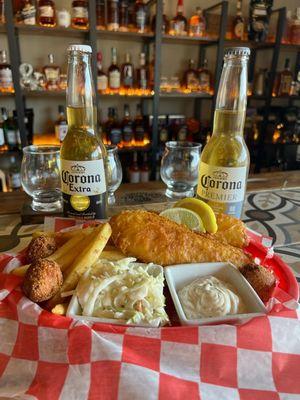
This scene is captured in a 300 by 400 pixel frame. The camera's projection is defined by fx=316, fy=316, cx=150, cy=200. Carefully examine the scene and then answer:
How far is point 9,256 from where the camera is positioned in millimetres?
553

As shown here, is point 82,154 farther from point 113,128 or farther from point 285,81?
point 285,81

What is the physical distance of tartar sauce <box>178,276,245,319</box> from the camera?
46 centimetres

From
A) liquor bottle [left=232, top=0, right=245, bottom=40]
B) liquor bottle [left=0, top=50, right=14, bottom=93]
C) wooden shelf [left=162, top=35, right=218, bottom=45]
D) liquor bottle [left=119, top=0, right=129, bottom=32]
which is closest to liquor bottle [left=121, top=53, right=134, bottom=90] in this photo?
liquor bottle [left=119, top=0, right=129, bottom=32]

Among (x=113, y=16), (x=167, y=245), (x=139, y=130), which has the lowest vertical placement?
(x=139, y=130)

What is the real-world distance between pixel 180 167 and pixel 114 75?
136 centimetres

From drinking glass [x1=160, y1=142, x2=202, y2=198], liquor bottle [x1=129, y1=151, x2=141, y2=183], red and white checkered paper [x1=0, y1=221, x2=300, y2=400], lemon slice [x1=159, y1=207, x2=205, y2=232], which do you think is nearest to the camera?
red and white checkered paper [x1=0, y1=221, x2=300, y2=400]

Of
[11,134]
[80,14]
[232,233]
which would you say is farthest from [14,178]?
[232,233]

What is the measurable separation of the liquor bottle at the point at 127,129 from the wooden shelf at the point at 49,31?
0.54 metres

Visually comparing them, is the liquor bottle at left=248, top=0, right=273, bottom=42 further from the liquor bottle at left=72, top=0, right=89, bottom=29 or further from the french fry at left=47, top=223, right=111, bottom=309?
the french fry at left=47, top=223, right=111, bottom=309

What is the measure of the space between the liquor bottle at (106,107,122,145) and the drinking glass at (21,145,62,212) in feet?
4.12

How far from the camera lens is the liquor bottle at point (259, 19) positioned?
227cm

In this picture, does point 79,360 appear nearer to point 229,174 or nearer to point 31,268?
point 31,268

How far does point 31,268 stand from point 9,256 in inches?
4.4

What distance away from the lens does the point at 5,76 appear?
5.89 ft
